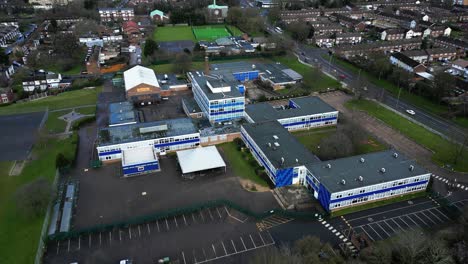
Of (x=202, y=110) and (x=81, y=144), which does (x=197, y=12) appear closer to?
(x=202, y=110)

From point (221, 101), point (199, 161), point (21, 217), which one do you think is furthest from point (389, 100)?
point (21, 217)

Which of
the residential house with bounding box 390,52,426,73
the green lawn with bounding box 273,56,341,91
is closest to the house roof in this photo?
the green lawn with bounding box 273,56,341,91

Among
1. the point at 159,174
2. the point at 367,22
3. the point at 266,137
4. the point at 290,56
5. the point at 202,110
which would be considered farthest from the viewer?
the point at 367,22

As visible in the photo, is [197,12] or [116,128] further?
[197,12]

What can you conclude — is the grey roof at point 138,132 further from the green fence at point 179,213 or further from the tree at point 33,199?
the green fence at point 179,213

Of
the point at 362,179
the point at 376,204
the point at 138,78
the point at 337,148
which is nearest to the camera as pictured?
the point at 362,179

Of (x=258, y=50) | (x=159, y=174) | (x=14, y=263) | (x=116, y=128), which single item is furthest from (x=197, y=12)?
(x=14, y=263)

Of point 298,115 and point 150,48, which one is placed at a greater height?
point 150,48

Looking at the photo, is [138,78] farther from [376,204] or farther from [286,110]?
[376,204]
